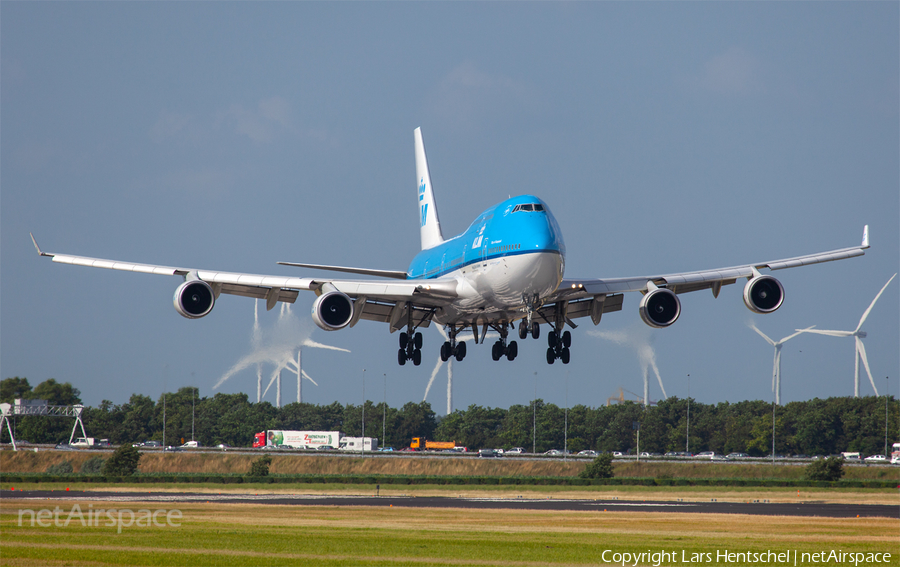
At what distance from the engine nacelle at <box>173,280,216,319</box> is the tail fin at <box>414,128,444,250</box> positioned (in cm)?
2659

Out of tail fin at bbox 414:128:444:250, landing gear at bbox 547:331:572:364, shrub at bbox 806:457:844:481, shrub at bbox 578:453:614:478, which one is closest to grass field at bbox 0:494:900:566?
landing gear at bbox 547:331:572:364

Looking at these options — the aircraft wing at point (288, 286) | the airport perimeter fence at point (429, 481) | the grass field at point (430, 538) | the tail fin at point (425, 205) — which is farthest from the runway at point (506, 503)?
the aircraft wing at point (288, 286)

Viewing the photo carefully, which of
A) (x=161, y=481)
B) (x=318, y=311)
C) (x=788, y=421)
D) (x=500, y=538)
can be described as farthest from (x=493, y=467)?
(x=318, y=311)

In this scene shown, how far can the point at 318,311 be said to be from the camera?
160ft

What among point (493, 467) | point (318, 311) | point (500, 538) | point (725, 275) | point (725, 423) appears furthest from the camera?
point (725, 423)

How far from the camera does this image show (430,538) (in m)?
56.8

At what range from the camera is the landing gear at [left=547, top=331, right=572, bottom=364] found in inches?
2200

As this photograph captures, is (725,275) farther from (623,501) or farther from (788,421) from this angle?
(788,421)

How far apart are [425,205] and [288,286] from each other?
34631mm

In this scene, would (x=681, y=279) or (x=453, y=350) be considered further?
(x=453, y=350)

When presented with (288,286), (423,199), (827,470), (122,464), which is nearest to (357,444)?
(122,464)

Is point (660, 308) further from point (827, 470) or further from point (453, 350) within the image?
point (827, 470)

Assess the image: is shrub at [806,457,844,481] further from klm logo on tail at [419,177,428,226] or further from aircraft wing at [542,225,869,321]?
aircraft wing at [542,225,869,321]

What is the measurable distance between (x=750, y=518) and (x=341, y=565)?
124 ft
